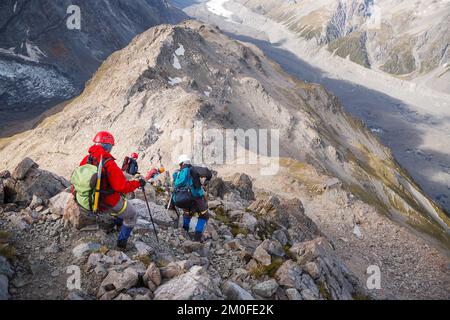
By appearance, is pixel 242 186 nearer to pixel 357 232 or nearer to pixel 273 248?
pixel 357 232

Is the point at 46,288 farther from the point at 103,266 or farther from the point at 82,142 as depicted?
the point at 82,142

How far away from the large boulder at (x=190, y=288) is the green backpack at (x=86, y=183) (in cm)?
335

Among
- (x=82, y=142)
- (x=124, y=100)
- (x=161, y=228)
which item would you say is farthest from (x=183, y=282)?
(x=124, y=100)

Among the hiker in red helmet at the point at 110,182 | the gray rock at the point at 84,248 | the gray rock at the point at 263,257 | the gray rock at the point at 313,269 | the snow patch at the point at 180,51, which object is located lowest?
the gray rock at the point at 313,269

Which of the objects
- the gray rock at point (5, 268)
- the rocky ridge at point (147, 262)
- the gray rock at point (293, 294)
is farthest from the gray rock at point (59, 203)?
the gray rock at point (293, 294)

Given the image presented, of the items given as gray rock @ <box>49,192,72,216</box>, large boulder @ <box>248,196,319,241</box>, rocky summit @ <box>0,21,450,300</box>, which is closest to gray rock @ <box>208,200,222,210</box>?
rocky summit @ <box>0,21,450,300</box>

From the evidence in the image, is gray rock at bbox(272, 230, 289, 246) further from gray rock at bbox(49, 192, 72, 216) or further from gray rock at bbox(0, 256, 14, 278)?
gray rock at bbox(0, 256, 14, 278)

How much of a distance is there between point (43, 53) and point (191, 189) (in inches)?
5204

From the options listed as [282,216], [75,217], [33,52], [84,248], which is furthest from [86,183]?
[33,52]

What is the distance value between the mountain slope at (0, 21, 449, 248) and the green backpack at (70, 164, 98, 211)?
30.4 meters

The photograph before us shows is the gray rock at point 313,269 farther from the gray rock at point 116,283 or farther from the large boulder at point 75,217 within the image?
the large boulder at point 75,217

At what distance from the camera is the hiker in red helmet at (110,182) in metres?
10.9

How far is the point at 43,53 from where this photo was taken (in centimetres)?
12719
